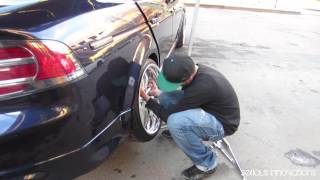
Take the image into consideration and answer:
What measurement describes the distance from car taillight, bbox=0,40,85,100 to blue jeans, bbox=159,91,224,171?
110cm

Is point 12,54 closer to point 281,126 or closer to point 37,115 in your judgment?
point 37,115

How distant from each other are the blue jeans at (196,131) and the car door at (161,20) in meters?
0.84

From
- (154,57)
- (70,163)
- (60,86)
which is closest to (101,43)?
(60,86)

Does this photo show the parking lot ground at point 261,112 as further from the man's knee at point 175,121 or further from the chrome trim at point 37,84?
the chrome trim at point 37,84

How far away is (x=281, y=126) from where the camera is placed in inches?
169

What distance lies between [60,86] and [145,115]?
1321 mm

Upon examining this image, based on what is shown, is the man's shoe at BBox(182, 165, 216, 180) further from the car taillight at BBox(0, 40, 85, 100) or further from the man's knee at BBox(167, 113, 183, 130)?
the car taillight at BBox(0, 40, 85, 100)

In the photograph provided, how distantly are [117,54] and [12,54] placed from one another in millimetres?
818

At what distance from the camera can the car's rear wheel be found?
311 cm

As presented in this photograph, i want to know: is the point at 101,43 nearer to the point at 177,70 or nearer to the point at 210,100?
the point at 177,70

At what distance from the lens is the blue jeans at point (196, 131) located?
3.06 meters

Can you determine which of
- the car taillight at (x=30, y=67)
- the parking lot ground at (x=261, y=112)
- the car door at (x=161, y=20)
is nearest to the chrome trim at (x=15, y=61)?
the car taillight at (x=30, y=67)

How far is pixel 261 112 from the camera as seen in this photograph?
15.1 ft

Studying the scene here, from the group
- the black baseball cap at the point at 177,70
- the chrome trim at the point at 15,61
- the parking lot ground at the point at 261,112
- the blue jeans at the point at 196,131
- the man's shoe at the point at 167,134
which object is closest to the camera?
the chrome trim at the point at 15,61
